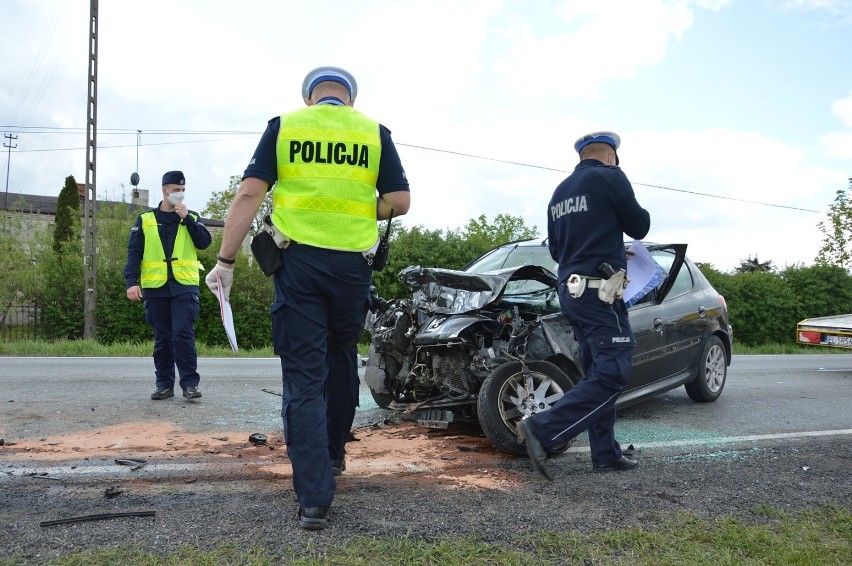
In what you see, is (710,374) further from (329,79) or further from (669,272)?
(329,79)

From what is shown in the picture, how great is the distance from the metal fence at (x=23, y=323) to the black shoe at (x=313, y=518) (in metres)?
14.8

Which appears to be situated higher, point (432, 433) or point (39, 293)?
point (39, 293)

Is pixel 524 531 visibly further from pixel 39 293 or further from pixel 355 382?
pixel 39 293

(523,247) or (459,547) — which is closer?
(459,547)

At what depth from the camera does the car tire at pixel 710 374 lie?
684 cm

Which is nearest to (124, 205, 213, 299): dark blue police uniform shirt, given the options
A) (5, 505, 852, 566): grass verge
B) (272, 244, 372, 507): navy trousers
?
(272, 244, 372, 507): navy trousers

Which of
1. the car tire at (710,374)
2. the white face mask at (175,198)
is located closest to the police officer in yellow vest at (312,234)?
the white face mask at (175,198)

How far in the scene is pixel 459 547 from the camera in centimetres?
284

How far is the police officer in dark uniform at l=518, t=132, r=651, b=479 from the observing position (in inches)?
159

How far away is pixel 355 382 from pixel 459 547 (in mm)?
1177

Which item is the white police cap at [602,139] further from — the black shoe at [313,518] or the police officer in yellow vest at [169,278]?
the police officer in yellow vest at [169,278]

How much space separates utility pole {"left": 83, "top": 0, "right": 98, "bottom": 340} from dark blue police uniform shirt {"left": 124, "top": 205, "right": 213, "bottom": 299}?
9861 mm

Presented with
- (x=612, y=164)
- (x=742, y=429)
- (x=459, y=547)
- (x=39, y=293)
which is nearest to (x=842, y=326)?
(x=742, y=429)

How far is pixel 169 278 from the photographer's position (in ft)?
20.9
